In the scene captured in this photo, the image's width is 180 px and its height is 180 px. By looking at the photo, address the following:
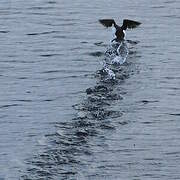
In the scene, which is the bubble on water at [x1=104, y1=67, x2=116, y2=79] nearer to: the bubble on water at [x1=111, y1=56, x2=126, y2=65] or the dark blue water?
the dark blue water

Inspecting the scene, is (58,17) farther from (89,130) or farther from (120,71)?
(89,130)

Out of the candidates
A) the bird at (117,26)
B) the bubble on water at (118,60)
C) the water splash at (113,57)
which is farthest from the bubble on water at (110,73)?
the bird at (117,26)

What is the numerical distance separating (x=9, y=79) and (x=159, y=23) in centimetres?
837

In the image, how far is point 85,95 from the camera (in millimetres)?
21578

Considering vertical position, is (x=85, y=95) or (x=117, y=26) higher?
(x=117, y=26)

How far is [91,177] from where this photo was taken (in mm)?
16312

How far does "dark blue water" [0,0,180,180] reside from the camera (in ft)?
56.0

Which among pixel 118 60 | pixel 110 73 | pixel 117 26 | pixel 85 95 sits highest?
pixel 117 26

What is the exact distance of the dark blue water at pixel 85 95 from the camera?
56.0 ft

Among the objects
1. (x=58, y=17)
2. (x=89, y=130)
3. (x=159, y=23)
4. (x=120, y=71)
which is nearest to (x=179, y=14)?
(x=159, y=23)

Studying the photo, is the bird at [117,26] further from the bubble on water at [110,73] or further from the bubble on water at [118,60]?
the bubble on water at [110,73]

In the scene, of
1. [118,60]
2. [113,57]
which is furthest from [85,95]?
[113,57]

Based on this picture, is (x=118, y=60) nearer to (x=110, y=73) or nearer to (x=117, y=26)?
(x=110, y=73)

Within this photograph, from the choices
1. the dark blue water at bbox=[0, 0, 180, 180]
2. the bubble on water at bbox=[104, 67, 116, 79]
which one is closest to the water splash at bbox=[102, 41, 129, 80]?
the bubble on water at bbox=[104, 67, 116, 79]
